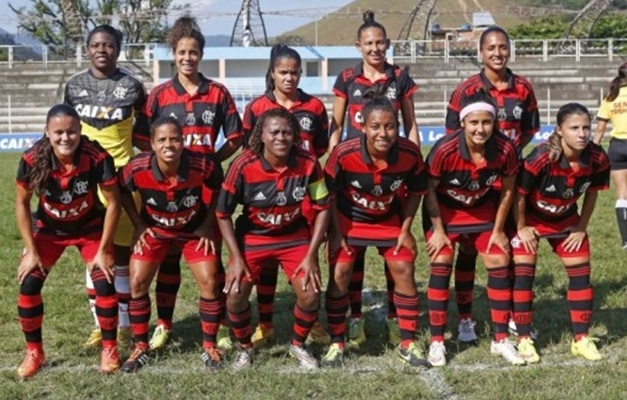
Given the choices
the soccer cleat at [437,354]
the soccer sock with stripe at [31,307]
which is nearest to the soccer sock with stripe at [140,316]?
the soccer sock with stripe at [31,307]

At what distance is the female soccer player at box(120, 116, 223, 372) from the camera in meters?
5.31

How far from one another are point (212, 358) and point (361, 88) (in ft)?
6.87

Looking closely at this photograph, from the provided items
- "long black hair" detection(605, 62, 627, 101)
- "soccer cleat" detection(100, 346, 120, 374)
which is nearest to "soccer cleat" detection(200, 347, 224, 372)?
"soccer cleat" detection(100, 346, 120, 374)

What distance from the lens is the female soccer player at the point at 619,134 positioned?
27.8 ft

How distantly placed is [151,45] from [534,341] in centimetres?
3264

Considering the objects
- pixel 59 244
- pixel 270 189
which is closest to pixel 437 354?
pixel 270 189

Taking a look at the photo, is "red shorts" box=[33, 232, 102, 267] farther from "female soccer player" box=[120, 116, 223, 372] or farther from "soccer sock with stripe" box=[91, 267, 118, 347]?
"female soccer player" box=[120, 116, 223, 372]

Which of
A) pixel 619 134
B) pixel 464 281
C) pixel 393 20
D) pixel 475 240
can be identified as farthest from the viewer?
pixel 393 20

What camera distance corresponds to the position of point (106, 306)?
5281mm

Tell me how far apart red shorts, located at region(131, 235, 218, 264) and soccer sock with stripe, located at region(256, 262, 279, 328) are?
526 millimetres

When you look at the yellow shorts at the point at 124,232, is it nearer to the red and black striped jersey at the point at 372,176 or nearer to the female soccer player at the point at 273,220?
the female soccer player at the point at 273,220

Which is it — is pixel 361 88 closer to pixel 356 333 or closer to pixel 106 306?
pixel 356 333

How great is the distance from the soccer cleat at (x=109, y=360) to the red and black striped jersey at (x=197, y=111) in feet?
4.46

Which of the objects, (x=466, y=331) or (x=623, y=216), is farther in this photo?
(x=623, y=216)
